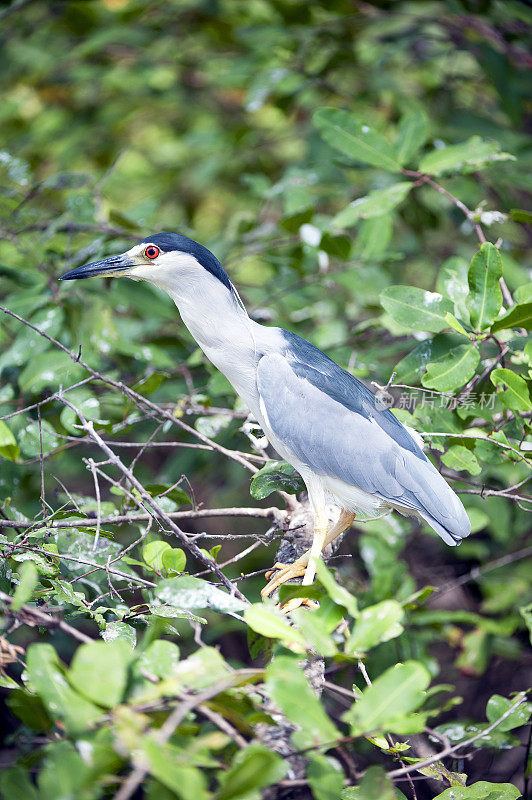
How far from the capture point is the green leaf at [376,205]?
9.75 feet

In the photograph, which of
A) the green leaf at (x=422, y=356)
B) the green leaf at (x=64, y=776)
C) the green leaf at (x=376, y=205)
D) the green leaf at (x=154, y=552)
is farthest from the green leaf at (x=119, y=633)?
the green leaf at (x=376, y=205)

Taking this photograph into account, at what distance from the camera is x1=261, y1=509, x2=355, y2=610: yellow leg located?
89.9 inches

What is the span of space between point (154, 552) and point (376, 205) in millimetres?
1923

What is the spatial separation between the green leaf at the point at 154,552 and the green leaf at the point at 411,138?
218 cm

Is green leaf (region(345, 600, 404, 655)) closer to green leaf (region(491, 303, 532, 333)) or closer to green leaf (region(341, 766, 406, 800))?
green leaf (region(341, 766, 406, 800))

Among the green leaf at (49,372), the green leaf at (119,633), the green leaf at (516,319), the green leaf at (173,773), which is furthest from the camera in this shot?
the green leaf at (49,372)

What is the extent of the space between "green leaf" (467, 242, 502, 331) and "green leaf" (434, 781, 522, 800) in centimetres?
146

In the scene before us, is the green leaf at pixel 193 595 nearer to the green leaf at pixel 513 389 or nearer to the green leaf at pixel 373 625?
the green leaf at pixel 373 625

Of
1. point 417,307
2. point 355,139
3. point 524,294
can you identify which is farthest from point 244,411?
point 355,139

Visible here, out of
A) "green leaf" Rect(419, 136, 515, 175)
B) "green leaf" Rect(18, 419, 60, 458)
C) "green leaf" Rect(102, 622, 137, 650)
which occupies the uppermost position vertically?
"green leaf" Rect(419, 136, 515, 175)

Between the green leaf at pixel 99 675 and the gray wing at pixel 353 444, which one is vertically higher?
the green leaf at pixel 99 675

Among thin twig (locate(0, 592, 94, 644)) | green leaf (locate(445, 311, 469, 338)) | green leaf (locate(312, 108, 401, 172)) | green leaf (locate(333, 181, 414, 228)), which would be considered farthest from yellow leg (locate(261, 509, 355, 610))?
green leaf (locate(312, 108, 401, 172))

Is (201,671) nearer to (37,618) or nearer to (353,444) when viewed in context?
(37,618)

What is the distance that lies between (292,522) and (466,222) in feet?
7.95
